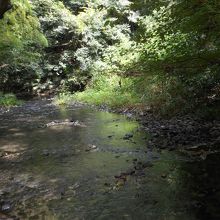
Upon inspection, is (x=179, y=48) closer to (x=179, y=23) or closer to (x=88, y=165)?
(x=179, y=23)

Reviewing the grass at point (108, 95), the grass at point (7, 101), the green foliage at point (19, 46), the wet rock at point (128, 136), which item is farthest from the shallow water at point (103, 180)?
the grass at point (7, 101)

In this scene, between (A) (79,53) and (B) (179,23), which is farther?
(A) (79,53)

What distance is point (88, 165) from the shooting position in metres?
6.59

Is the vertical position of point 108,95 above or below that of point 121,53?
below

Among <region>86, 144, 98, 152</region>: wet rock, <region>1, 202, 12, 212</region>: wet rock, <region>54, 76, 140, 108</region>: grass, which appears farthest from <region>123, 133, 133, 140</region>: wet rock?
<region>1, 202, 12, 212</region>: wet rock

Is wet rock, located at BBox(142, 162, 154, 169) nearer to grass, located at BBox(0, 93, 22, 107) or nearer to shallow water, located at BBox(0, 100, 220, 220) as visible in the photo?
shallow water, located at BBox(0, 100, 220, 220)

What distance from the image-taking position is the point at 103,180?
5.70 m

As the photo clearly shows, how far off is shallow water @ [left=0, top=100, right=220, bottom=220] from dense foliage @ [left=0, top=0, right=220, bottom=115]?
61.2 inches

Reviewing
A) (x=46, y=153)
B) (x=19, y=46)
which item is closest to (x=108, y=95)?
(x=19, y=46)

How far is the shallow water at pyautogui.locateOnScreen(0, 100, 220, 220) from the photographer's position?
4504mm

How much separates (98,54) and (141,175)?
742 inches

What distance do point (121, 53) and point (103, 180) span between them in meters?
2.37

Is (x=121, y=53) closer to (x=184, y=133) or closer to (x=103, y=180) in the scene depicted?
(x=103, y=180)

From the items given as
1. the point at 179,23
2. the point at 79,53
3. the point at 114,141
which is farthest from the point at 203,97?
the point at 79,53
